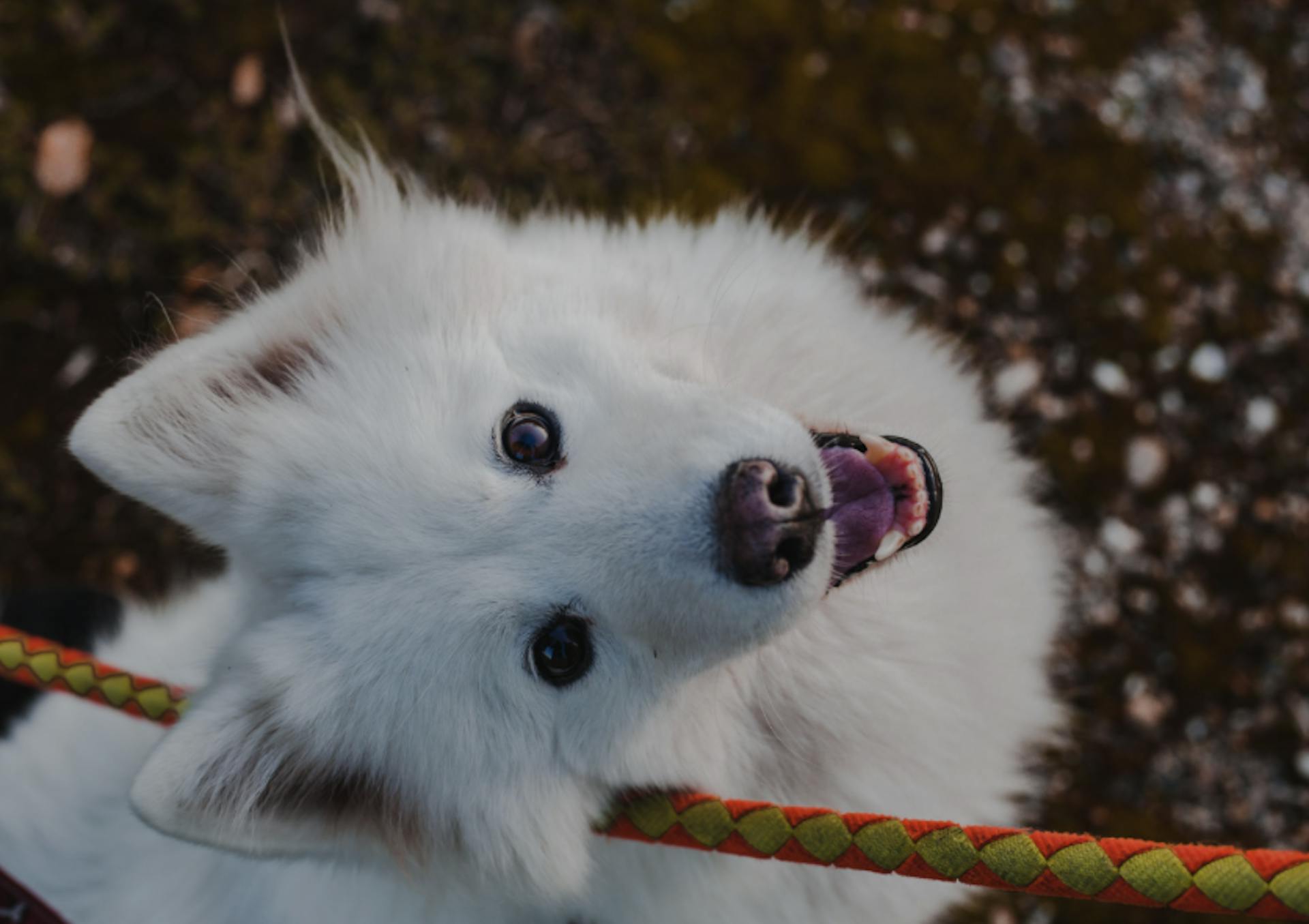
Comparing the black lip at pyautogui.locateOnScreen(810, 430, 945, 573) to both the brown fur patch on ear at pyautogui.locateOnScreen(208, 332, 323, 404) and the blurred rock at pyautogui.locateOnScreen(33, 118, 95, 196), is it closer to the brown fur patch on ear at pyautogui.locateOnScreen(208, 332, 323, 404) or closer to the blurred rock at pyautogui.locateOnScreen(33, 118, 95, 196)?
the brown fur patch on ear at pyautogui.locateOnScreen(208, 332, 323, 404)

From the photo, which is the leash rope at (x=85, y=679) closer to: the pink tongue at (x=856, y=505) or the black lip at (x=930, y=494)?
the pink tongue at (x=856, y=505)

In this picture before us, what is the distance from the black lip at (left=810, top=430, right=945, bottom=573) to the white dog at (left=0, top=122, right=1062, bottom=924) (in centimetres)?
1

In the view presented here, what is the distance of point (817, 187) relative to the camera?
122 inches

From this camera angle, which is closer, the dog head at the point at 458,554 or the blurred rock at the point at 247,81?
the dog head at the point at 458,554

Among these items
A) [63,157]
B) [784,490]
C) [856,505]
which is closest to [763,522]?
[784,490]

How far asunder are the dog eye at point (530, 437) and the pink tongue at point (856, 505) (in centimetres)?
49

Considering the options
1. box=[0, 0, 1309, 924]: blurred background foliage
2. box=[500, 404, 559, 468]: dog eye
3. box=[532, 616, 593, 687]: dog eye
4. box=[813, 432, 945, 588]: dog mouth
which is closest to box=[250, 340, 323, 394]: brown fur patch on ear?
box=[500, 404, 559, 468]: dog eye

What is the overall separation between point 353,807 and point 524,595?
49 cm

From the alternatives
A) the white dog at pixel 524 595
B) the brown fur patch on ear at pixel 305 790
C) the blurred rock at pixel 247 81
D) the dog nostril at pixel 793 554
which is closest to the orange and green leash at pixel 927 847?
the white dog at pixel 524 595

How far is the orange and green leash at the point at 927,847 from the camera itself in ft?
3.49

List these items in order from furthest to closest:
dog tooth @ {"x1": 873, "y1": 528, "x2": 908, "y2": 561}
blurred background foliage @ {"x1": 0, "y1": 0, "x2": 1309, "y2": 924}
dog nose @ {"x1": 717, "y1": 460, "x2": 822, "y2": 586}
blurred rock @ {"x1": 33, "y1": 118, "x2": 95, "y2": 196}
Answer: blurred rock @ {"x1": 33, "y1": 118, "x2": 95, "y2": 196}
blurred background foliage @ {"x1": 0, "y1": 0, "x2": 1309, "y2": 924}
dog tooth @ {"x1": 873, "y1": 528, "x2": 908, "y2": 561}
dog nose @ {"x1": 717, "y1": 460, "x2": 822, "y2": 586}

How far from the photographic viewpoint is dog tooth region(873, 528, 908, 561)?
1611mm

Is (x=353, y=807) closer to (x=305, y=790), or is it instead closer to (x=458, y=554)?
(x=305, y=790)

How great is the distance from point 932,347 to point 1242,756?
1.65 m
